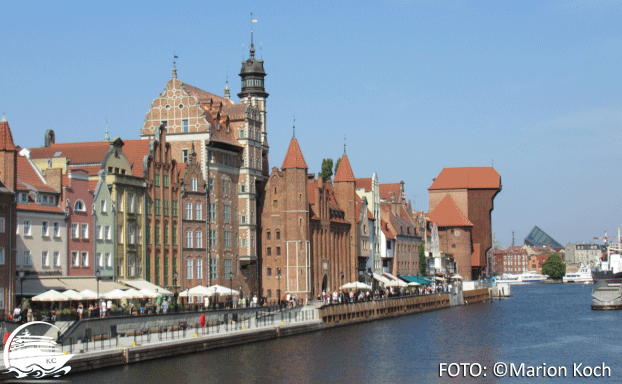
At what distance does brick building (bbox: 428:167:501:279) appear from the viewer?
177m

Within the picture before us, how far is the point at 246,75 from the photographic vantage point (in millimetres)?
109812

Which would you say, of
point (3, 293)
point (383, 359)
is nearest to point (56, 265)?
point (3, 293)

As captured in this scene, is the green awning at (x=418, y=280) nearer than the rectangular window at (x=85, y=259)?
No

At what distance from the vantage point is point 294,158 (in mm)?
102688

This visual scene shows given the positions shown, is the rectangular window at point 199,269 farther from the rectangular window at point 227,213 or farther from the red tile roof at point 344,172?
the red tile roof at point 344,172

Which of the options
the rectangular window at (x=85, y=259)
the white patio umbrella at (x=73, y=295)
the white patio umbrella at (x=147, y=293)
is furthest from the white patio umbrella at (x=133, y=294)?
→ the rectangular window at (x=85, y=259)

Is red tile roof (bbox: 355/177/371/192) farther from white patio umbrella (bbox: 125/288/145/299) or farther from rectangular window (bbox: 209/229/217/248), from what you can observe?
white patio umbrella (bbox: 125/288/145/299)

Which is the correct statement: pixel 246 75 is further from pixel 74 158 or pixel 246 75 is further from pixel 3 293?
pixel 3 293

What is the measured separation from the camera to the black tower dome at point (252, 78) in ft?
356

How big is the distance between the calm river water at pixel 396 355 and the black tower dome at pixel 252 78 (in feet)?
106

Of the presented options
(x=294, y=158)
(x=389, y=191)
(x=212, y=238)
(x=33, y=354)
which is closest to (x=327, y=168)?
(x=389, y=191)

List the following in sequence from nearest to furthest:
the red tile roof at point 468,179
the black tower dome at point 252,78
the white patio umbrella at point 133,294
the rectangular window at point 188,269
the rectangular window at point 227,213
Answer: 1. the white patio umbrella at point 133,294
2. the rectangular window at point 188,269
3. the rectangular window at point 227,213
4. the black tower dome at point 252,78
5. the red tile roof at point 468,179

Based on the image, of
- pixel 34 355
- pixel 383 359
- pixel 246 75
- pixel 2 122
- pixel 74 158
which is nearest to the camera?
pixel 34 355

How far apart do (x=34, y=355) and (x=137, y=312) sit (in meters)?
23.6
